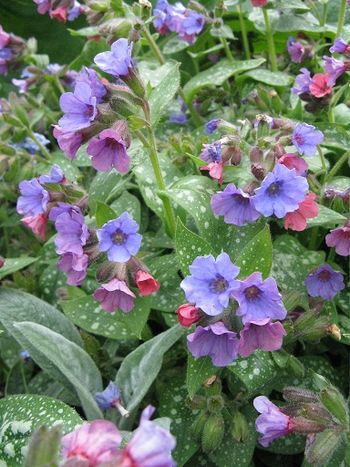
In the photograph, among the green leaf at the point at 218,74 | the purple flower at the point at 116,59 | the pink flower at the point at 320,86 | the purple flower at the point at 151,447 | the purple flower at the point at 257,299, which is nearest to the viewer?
the purple flower at the point at 151,447

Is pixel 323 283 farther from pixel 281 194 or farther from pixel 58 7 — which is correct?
pixel 58 7

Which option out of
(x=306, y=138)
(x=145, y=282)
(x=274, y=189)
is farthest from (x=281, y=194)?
(x=145, y=282)

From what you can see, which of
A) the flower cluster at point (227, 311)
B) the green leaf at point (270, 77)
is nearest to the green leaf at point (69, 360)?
the flower cluster at point (227, 311)

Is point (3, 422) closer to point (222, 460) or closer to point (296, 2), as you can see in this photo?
point (222, 460)

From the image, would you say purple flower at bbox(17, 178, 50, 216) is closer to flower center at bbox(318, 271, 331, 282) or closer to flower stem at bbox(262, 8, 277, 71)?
flower center at bbox(318, 271, 331, 282)

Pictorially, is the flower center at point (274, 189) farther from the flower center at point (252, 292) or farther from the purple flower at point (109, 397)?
the purple flower at point (109, 397)

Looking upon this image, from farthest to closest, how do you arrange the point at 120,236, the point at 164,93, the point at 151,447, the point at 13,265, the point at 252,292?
the point at 13,265
the point at 164,93
the point at 120,236
the point at 252,292
the point at 151,447
